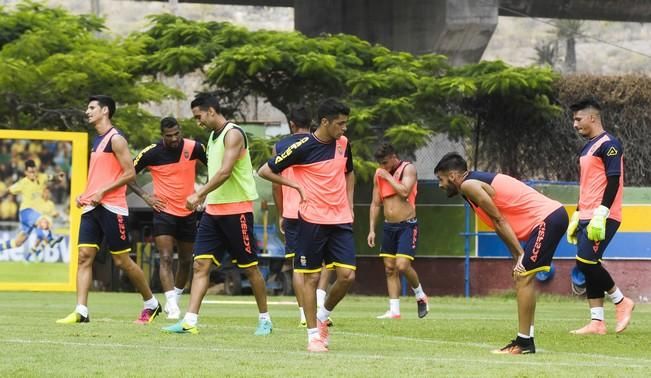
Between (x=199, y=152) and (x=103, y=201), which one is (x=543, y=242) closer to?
(x=103, y=201)

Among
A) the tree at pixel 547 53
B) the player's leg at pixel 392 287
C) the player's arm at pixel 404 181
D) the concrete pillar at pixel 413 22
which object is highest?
the tree at pixel 547 53

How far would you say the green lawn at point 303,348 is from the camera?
32.8 feet

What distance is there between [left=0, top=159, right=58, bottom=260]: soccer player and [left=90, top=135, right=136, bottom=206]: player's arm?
11.2 metres

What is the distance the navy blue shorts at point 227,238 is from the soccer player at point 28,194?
40.6ft

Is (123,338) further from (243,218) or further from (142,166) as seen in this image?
(142,166)

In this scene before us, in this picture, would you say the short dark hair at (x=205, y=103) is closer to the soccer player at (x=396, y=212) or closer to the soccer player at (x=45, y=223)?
the soccer player at (x=396, y=212)

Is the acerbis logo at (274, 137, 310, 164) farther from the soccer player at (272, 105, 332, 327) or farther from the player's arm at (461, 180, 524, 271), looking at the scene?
the soccer player at (272, 105, 332, 327)

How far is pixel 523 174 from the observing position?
107 ft

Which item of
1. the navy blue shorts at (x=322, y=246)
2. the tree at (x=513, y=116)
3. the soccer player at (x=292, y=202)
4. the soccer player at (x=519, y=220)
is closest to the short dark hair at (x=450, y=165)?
the soccer player at (x=519, y=220)

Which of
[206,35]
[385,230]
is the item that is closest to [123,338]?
[385,230]

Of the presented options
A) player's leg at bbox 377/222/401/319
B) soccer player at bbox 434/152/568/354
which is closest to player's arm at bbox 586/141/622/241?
soccer player at bbox 434/152/568/354

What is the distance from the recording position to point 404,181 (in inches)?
720

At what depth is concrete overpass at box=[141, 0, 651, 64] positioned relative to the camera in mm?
35781

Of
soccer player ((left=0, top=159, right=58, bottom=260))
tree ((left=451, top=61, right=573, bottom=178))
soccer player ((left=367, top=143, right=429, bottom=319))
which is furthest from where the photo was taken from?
tree ((left=451, top=61, right=573, bottom=178))
